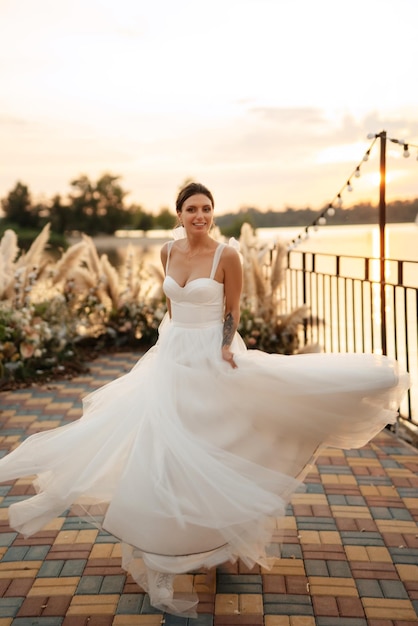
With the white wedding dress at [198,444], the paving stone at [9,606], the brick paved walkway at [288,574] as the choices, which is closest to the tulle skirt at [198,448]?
the white wedding dress at [198,444]

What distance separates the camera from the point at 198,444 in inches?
98.0

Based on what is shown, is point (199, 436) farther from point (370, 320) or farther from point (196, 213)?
point (370, 320)

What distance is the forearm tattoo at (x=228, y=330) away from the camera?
9.11ft

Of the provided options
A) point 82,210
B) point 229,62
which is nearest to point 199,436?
point 229,62

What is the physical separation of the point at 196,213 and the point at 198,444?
105 cm

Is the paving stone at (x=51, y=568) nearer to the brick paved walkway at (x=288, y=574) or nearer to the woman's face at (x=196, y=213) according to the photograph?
the brick paved walkway at (x=288, y=574)

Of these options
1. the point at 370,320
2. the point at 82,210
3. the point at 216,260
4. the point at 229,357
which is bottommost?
the point at 370,320

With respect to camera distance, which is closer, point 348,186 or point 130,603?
point 130,603

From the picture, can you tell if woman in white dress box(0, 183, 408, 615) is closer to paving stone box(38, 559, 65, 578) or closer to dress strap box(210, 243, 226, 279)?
dress strap box(210, 243, 226, 279)

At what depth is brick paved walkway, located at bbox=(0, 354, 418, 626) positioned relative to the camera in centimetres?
253

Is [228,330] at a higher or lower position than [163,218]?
lower

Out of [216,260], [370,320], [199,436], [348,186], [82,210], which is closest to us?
[199,436]

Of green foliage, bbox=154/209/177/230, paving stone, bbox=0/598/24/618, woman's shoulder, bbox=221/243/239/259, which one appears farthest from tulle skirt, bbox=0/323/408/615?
green foliage, bbox=154/209/177/230

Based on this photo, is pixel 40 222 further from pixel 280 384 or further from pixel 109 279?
pixel 280 384
